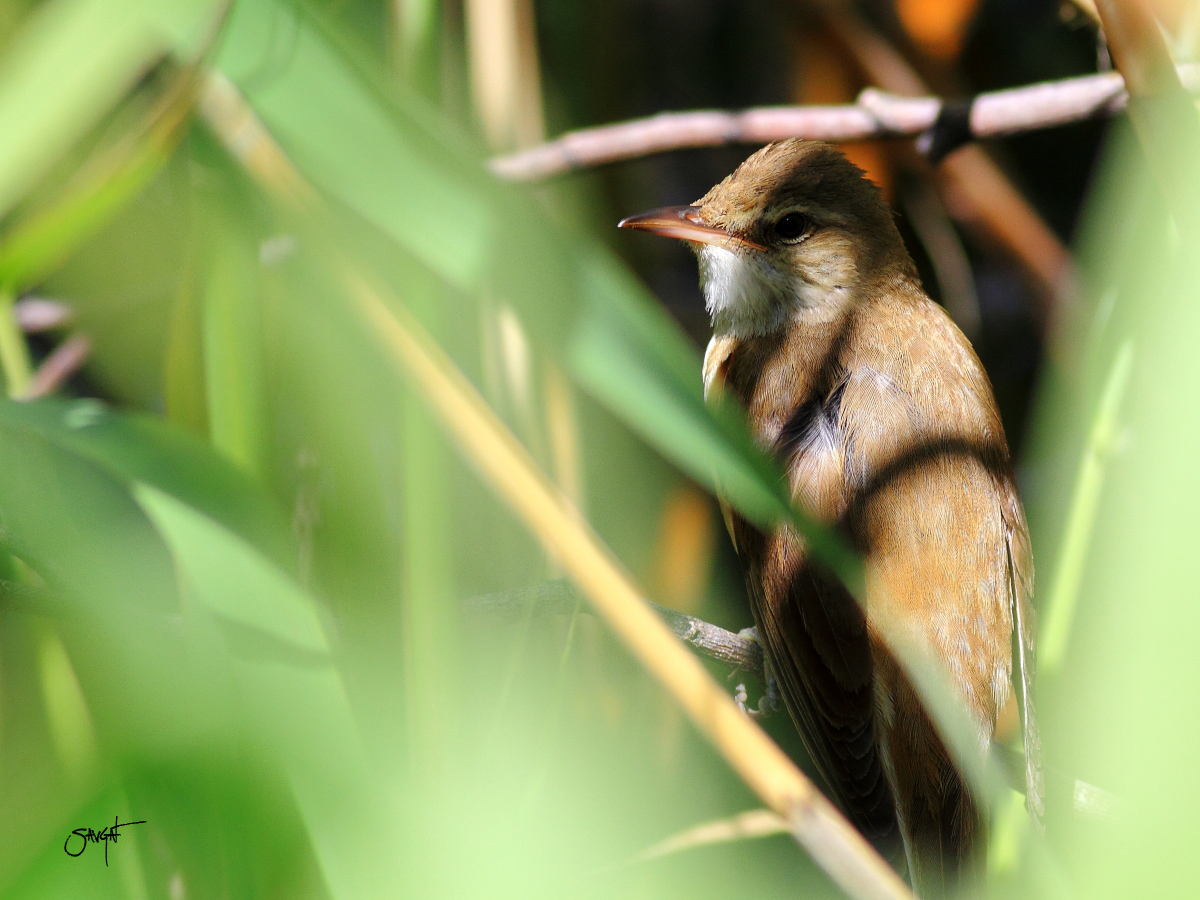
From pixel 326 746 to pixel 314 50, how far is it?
2.29ft

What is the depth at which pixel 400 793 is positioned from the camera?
2.95 ft

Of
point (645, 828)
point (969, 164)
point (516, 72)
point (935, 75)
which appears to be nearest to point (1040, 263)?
point (969, 164)

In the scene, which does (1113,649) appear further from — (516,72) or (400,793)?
(516,72)

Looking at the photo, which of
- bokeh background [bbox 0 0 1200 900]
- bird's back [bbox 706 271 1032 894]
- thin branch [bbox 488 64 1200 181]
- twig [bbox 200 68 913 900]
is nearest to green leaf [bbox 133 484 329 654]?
bokeh background [bbox 0 0 1200 900]

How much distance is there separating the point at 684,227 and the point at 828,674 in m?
1.17

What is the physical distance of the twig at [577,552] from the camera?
851 millimetres

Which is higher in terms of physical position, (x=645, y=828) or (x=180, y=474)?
(x=180, y=474)

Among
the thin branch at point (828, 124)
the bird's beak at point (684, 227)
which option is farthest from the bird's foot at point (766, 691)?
the thin branch at point (828, 124)

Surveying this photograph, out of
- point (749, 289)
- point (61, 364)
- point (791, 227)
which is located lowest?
point (749, 289)

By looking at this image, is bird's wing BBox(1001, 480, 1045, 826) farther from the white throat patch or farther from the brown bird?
the white throat patch

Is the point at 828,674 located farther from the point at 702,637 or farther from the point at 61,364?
the point at 61,364

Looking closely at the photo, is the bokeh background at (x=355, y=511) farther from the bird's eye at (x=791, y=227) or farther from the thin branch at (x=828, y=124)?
the bird's eye at (x=791, y=227)

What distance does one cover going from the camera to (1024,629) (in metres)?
1.98
